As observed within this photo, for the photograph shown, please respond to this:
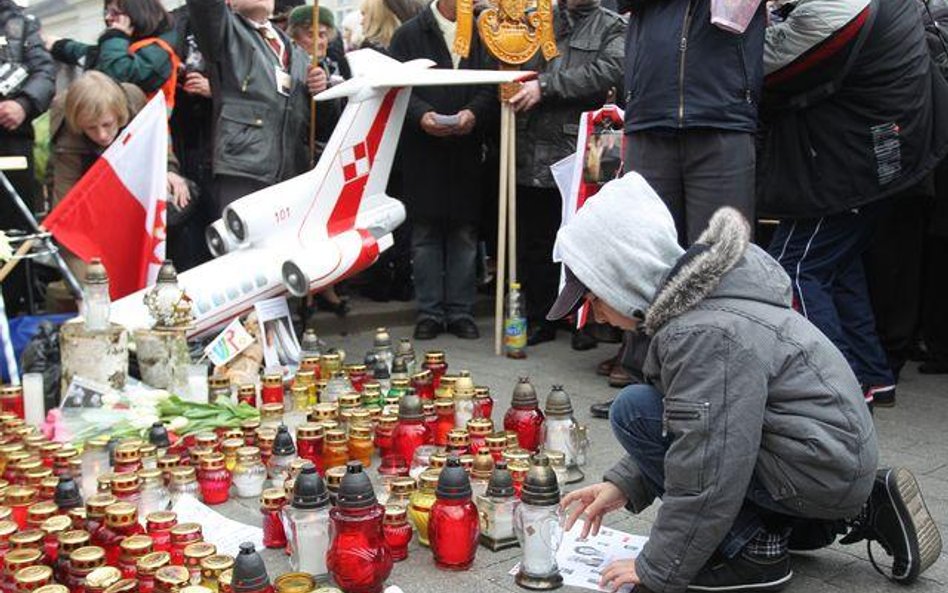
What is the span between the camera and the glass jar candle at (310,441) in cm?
354

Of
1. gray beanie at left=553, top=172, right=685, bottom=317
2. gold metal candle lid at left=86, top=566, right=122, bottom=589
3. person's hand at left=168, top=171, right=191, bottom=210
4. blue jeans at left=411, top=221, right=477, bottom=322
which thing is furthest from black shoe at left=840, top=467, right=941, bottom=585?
person's hand at left=168, top=171, right=191, bottom=210

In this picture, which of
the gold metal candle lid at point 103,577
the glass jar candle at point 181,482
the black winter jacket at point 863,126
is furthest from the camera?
the black winter jacket at point 863,126

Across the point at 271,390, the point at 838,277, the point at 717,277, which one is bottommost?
the point at 271,390

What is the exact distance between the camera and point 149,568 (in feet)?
7.96

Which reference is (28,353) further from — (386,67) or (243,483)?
(386,67)

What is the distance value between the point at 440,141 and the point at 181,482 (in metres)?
3.30

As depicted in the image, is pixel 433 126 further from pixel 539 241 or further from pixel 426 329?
pixel 426 329

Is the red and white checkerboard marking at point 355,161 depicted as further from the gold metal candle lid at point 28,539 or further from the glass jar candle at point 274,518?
the gold metal candle lid at point 28,539

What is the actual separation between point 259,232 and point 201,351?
2.08 ft

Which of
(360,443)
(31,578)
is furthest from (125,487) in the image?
(360,443)

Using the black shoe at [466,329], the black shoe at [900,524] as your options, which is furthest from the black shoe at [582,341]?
the black shoe at [900,524]

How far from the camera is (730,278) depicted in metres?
2.49

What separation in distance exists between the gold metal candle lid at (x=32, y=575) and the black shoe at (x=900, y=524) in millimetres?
1998

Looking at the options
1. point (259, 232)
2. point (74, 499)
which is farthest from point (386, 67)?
point (74, 499)
